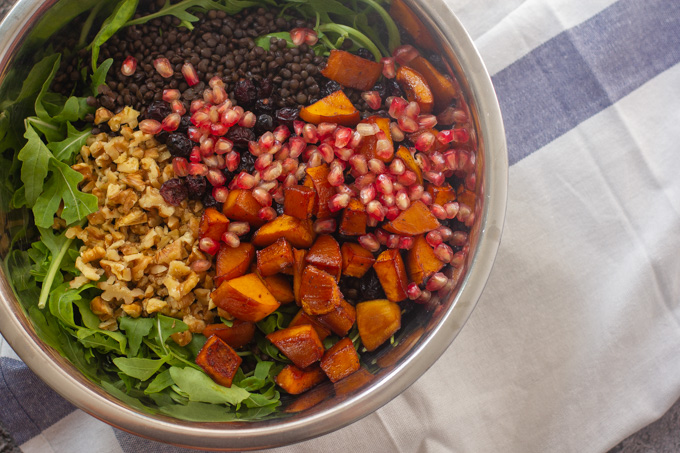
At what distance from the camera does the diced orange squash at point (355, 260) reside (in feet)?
4.44

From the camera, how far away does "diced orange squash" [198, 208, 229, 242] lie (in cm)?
135

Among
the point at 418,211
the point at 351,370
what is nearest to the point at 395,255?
the point at 418,211

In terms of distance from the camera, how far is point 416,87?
140cm

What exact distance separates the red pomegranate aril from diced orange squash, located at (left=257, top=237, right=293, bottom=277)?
0.55 metres

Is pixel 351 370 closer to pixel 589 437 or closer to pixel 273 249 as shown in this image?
pixel 273 249

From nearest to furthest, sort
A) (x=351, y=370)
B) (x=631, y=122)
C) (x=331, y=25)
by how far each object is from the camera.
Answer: (x=351, y=370) < (x=331, y=25) < (x=631, y=122)

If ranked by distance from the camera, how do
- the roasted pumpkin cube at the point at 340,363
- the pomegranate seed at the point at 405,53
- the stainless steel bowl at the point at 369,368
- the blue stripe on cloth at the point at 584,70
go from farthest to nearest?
the blue stripe on cloth at the point at 584,70, the pomegranate seed at the point at 405,53, the roasted pumpkin cube at the point at 340,363, the stainless steel bowl at the point at 369,368

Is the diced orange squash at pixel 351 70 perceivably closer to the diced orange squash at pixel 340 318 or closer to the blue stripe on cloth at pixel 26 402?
the diced orange squash at pixel 340 318

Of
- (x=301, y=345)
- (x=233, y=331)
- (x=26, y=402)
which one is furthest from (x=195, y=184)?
(x=26, y=402)

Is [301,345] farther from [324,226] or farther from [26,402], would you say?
[26,402]

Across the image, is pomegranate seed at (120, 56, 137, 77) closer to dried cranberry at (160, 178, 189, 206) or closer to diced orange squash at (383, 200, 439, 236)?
dried cranberry at (160, 178, 189, 206)

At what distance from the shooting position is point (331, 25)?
1.45 meters

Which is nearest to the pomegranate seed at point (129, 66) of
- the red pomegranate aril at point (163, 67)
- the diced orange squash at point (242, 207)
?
the red pomegranate aril at point (163, 67)

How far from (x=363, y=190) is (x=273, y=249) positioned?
273 mm
